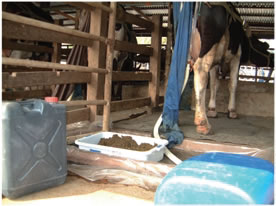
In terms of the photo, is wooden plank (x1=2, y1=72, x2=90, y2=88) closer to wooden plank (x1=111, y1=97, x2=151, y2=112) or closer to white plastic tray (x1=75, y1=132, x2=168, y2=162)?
white plastic tray (x1=75, y1=132, x2=168, y2=162)

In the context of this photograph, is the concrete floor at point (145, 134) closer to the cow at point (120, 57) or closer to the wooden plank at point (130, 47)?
the wooden plank at point (130, 47)

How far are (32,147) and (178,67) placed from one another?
185 centimetres

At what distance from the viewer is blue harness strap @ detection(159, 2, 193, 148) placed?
3.28 meters

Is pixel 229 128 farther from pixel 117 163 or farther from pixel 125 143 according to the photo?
pixel 117 163

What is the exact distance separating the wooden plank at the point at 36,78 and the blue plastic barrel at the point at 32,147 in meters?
0.34

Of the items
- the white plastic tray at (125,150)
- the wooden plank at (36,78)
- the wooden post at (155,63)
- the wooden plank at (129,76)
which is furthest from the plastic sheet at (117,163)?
the wooden post at (155,63)

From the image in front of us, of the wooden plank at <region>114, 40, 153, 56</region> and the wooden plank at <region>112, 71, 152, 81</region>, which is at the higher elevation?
the wooden plank at <region>114, 40, 153, 56</region>

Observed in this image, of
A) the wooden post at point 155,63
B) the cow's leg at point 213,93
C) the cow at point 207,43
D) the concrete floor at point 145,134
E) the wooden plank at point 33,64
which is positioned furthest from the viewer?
the wooden post at point 155,63

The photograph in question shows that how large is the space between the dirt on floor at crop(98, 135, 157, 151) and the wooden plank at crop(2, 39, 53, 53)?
272 centimetres

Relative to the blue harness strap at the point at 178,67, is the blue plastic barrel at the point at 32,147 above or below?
below

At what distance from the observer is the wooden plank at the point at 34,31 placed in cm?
231

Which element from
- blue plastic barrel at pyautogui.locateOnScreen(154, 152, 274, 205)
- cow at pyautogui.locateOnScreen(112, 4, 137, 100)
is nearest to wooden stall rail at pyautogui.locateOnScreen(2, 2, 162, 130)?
cow at pyautogui.locateOnScreen(112, 4, 137, 100)

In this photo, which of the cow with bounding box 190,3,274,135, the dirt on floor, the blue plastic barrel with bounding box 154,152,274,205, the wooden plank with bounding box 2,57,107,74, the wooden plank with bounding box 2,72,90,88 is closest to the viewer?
the blue plastic barrel with bounding box 154,152,274,205

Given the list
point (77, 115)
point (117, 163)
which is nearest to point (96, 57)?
point (77, 115)
